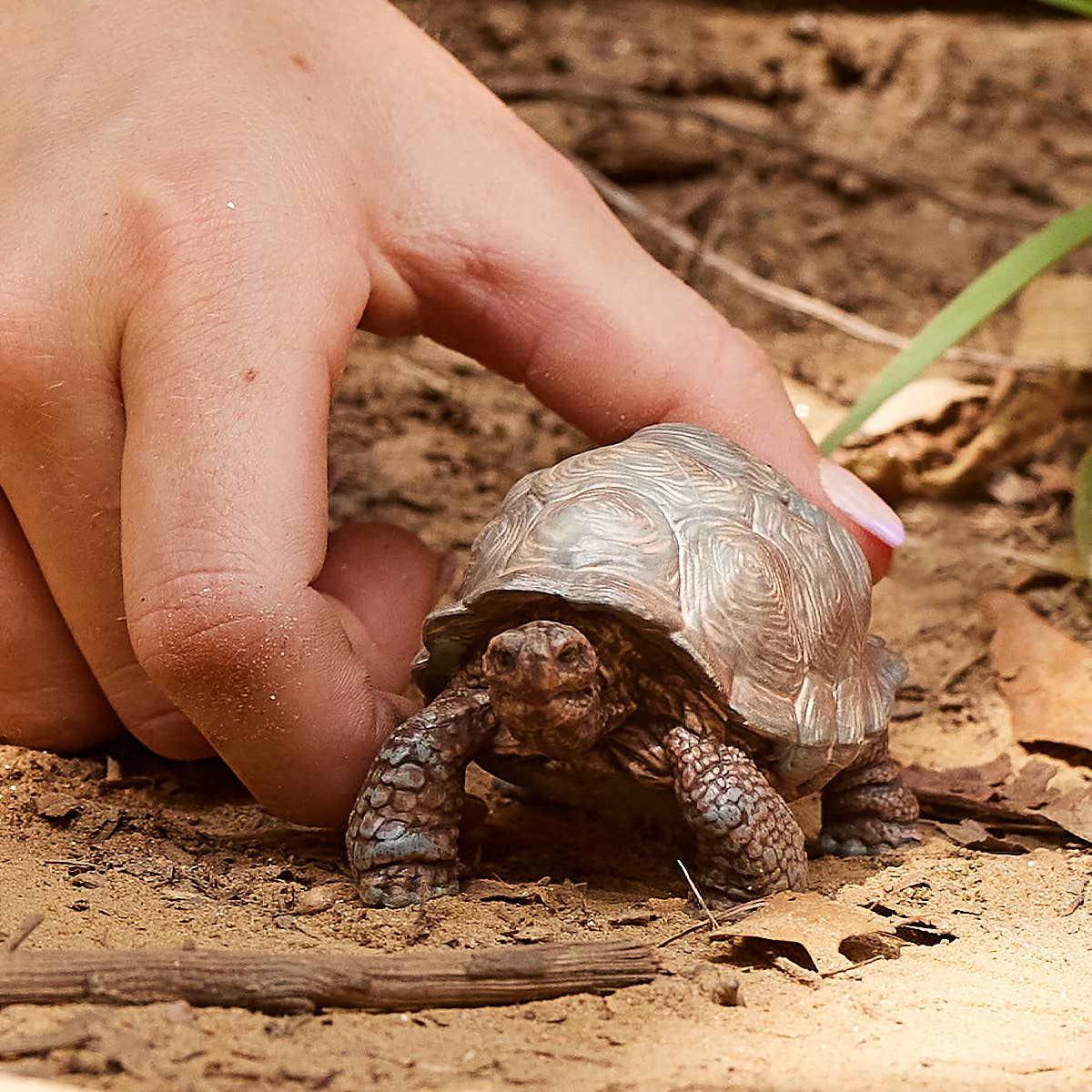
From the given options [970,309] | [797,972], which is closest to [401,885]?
[797,972]

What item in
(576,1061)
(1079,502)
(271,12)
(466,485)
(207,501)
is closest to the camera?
(576,1061)

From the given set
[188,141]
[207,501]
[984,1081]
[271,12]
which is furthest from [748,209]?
[984,1081]

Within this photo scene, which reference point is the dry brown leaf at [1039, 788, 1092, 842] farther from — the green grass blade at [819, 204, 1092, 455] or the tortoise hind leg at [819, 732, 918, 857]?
the green grass blade at [819, 204, 1092, 455]

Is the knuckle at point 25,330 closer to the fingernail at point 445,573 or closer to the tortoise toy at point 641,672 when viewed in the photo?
the tortoise toy at point 641,672

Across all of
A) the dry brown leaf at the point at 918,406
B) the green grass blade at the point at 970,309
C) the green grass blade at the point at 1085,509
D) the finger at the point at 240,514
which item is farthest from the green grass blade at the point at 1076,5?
the finger at the point at 240,514

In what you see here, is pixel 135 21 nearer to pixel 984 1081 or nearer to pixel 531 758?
pixel 531 758
